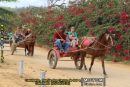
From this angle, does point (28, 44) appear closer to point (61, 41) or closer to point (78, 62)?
point (78, 62)

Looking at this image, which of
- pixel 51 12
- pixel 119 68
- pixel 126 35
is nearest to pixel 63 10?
pixel 51 12

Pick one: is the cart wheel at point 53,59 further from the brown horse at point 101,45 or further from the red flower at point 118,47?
the red flower at point 118,47

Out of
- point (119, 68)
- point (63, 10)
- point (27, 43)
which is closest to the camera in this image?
point (119, 68)

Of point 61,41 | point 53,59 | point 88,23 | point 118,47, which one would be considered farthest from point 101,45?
point 88,23

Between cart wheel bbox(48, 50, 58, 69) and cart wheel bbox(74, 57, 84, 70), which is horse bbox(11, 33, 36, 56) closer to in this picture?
cart wheel bbox(74, 57, 84, 70)

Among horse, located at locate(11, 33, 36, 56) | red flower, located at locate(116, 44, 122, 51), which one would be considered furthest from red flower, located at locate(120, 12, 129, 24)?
horse, located at locate(11, 33, 36, 56)

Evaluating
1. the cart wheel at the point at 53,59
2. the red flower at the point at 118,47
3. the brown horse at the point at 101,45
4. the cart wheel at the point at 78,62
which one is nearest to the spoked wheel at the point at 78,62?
the cart wheel at the point at 78,62

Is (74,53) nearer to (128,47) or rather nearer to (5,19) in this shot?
(5,19)

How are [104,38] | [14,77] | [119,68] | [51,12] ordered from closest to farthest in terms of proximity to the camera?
[14,77] < [104,38] < [119,68] < [51,12]

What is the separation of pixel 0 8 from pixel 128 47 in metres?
8.27

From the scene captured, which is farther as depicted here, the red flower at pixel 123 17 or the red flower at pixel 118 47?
the red flower at pixel 118 47

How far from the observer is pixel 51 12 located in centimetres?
3916

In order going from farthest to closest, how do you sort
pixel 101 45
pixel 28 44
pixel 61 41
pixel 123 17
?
pixel 28 44 < pixel 123 17 < pixel 61 41 < pixel 101 45

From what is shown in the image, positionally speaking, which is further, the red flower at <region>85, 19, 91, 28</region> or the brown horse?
the red flower at <region>85, 19, 91, 28</region>
